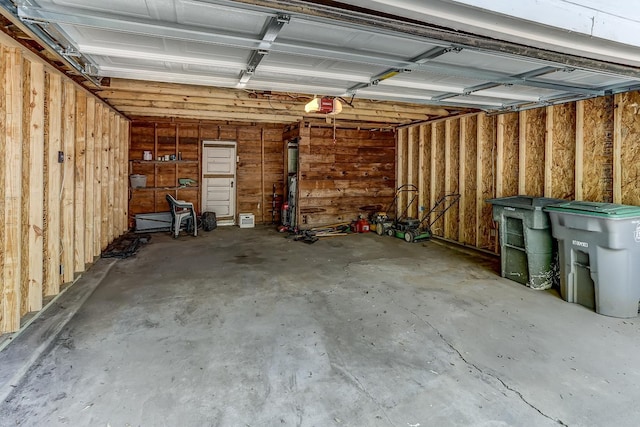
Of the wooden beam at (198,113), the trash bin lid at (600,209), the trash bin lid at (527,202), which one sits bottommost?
the trash bin lid at (600,209)

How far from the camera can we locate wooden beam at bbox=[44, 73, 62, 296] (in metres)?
3.41

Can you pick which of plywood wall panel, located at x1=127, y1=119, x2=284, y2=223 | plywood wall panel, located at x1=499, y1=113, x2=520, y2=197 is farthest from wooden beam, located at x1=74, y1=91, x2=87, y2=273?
plywood wall panel, located at x1=499, y1=113, x2=520, y2=197

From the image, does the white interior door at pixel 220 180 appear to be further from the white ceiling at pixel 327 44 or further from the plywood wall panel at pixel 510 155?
the plywood wall panel at pixel 510 155

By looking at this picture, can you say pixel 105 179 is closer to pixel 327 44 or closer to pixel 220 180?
pixel 220 180

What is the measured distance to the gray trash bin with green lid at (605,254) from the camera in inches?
120

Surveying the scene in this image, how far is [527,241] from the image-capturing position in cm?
389

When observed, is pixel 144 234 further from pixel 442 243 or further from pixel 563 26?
pixel 563 26

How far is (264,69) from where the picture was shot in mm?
3146

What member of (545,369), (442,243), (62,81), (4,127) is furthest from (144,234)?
(545,369)

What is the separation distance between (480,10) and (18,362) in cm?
363

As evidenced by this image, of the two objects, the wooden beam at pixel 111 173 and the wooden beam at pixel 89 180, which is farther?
the wooden beam at pixel 111 173

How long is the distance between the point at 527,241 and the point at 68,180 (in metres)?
5.37

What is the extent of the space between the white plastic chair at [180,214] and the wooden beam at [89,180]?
6.68 ft

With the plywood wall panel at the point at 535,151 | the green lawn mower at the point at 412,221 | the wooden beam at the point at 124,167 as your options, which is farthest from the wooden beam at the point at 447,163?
the wooden beam at the point at 124,167
